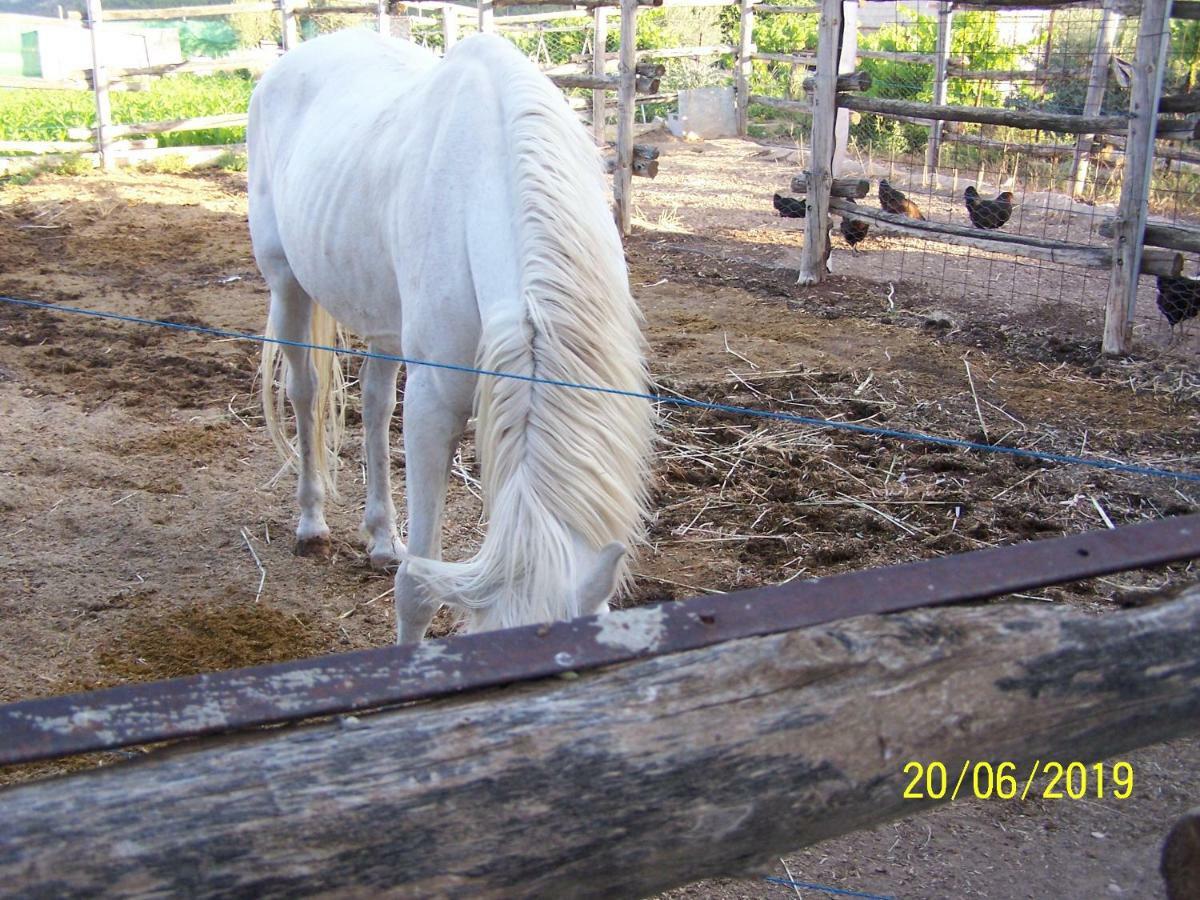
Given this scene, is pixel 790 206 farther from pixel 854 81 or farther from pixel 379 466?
pixel 379 466

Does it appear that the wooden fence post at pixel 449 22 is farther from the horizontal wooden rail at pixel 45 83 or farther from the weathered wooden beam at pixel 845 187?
the weathered wooden beam at pixel 845 187

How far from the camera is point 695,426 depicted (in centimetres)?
482

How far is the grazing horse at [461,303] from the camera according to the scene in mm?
1935

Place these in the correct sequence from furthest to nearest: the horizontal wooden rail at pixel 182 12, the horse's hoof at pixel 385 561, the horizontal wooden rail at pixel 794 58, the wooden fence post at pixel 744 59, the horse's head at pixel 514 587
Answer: the wooden fence post at pixel 744 59, the horizontal wooden rail at pixel 794 58, the horizontal wooden rail at pixel 182 12, the horse's hoof at pixel 385 561, the horse's head at pixel 514 587

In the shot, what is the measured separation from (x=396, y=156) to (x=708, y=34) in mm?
20992

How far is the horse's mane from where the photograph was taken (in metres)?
1.87

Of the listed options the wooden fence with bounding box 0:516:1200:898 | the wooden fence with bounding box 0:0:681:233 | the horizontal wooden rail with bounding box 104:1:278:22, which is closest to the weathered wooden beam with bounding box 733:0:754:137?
the wooden fence with bounding box 0:0:681:233

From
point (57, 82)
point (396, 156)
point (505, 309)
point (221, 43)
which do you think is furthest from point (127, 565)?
point (221, 43)

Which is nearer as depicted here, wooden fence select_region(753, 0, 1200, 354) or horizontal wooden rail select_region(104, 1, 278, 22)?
wooden fence select_region(753, 0, 1200, 354)

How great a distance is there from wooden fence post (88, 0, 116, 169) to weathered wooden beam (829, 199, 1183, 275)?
7.52m

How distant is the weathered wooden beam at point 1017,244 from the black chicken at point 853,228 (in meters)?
0.06

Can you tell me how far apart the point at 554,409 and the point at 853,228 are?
6081 millimetres

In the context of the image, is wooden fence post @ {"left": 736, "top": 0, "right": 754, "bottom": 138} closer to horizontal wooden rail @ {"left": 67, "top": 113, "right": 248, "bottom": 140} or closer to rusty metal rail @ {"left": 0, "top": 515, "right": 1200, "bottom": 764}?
horizontal wooden rail @ {"left": 67, "top": 113, "right": 248, "bottom": 140}

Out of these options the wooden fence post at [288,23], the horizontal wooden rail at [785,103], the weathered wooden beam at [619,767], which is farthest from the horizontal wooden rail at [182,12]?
the weathered wooden beam at [619,767]
